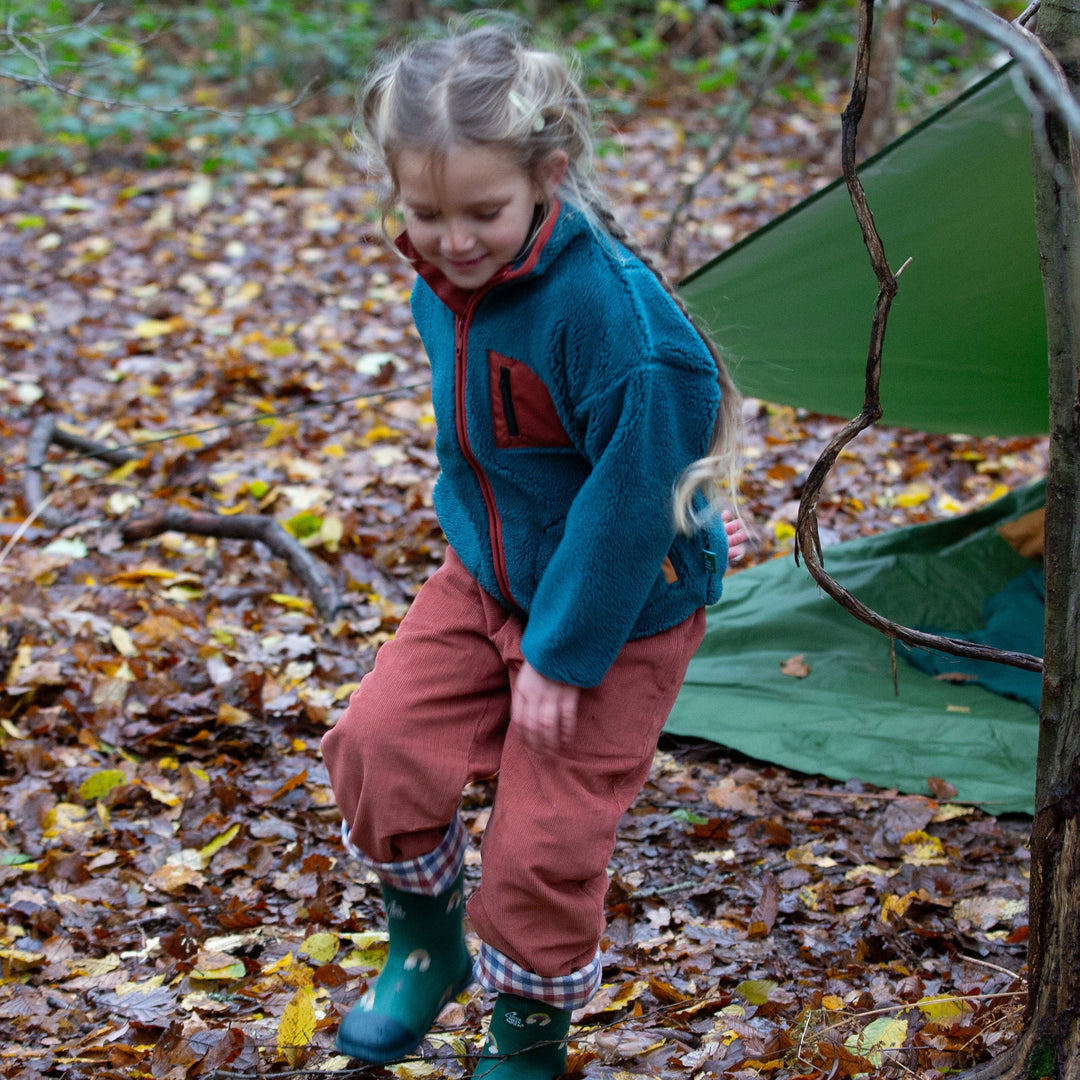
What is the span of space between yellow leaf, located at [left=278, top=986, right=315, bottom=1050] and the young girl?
228mm

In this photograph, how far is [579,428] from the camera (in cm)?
149

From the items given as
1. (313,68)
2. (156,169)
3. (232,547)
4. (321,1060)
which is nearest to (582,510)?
(321,1060)

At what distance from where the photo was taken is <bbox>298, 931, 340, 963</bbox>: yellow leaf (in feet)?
7.00

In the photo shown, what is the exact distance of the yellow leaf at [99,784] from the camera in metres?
2.55

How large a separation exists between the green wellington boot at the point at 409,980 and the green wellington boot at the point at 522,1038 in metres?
0.12

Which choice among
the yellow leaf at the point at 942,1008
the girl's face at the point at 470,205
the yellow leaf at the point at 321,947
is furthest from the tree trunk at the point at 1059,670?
the yellow leaf at the point at 321,947

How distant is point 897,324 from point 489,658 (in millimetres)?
1692

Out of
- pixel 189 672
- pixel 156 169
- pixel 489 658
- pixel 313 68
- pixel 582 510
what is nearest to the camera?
pixel 582 510

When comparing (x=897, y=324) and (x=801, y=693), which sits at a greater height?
(x=897, y=324)

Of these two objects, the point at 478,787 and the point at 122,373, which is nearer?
the point at 478,787

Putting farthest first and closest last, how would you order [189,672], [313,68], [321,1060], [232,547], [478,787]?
[313,68] → [232,547] → [189,672] → [478,787] → [321,1060]

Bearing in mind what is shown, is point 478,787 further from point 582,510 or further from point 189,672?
point 582,510

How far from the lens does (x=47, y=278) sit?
5801 mm

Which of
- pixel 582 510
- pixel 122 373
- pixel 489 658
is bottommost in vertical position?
pixel 122 373
